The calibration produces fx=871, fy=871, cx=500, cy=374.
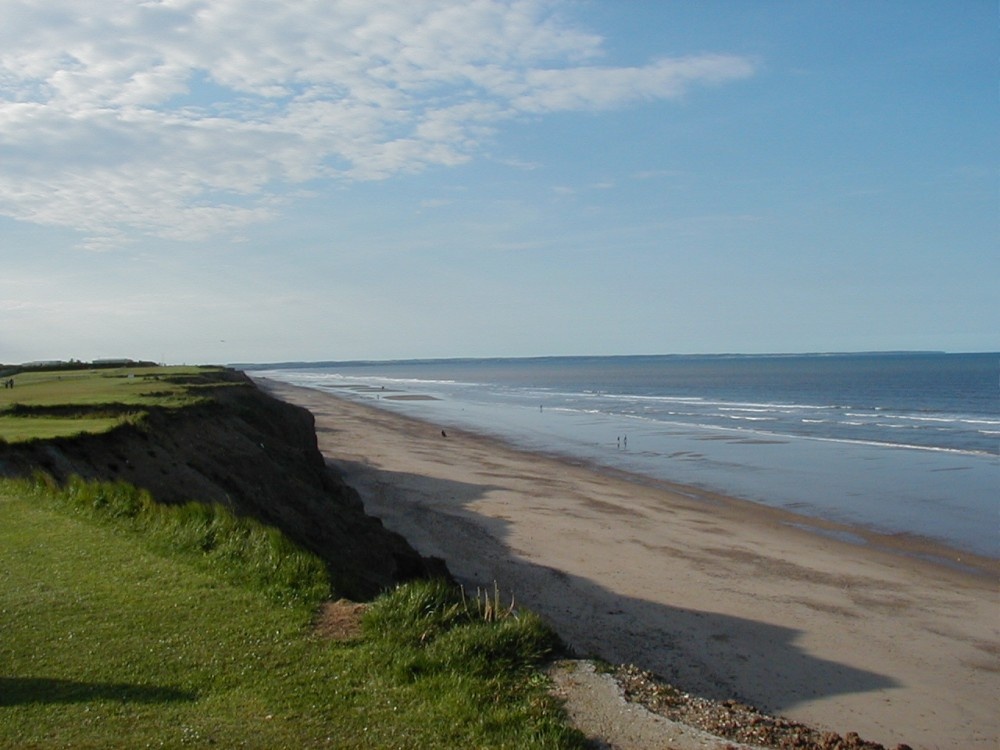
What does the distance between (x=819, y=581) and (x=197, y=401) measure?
15.9 m

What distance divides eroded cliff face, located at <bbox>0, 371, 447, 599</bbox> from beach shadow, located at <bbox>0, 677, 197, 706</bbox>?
9.56ft

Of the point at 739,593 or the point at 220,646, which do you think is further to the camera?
the point at 739,593

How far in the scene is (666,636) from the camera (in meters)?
13.0

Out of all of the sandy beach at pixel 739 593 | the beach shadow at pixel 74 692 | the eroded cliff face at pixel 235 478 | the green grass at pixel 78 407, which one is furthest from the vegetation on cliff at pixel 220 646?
the sandy beach at pixel 739 593

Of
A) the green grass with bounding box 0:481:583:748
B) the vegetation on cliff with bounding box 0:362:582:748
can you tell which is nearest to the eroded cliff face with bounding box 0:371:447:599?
the vegetation on cliff with bounding box 0:362:582:748

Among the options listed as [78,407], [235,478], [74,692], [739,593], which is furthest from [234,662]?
[78,407]

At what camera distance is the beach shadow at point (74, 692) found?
5641mm

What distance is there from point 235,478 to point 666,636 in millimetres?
8857

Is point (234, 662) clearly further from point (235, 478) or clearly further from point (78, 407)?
point (78, 407)

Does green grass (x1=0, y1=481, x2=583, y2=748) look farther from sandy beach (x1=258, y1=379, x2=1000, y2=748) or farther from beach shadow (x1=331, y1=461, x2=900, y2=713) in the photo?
sandy beach (x1=258, y1=379, x2=1000, y2=748)

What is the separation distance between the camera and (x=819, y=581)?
17.2 m

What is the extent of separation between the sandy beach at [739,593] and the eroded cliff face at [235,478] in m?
1.93

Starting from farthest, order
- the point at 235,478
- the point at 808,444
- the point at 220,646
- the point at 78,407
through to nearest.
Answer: the point at 808,444 → the point at 78,407 → the point at 235,478 → the point at 220,646

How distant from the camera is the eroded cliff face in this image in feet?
44.4
